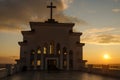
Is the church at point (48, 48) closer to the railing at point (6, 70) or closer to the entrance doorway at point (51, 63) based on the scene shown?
the entrance doorway at point (51, 63)

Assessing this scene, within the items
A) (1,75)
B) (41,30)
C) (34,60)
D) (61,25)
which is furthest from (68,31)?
(1,75)

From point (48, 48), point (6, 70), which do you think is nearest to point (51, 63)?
point (48, 48)

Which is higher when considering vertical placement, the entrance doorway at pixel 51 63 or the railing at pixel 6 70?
the entrance doorway at pixel 51 63

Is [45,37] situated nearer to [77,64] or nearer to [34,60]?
[34,60]

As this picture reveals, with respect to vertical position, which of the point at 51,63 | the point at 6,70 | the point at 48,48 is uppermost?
the point at 48,48

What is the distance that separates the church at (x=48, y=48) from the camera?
63.2 meters

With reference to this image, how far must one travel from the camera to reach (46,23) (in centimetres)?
6328

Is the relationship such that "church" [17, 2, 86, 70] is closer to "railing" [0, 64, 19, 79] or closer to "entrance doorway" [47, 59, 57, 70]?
"entrance doorway" [47, 59, 57, 70]

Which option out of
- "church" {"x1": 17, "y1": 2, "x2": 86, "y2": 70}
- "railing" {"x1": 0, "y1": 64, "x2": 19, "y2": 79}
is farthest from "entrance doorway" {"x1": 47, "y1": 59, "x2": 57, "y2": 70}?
"railing" {"x1": 0, "y1": 64, "x2": 19, "y2": 79}

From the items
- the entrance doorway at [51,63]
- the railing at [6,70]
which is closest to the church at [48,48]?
the entrance doorway at [51,63]

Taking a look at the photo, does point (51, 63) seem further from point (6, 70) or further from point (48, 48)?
point (6, 70)

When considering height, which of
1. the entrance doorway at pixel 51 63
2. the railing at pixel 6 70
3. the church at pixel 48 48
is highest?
the church at pixel 48 48

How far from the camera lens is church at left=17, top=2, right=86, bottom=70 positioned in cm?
6316

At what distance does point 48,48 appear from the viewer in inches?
2490
